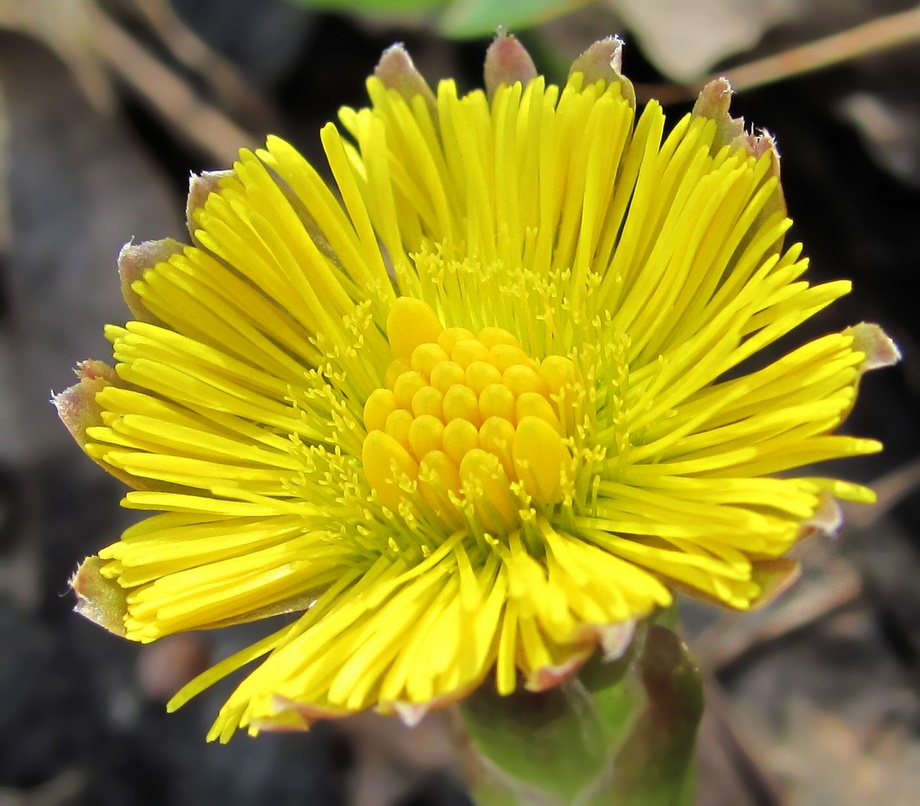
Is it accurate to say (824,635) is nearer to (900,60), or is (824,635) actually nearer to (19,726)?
(900,60)

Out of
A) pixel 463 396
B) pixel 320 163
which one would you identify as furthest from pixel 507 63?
pixel 320 163

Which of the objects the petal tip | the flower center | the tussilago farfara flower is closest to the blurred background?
the petal tip

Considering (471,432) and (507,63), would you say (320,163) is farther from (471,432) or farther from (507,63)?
(471,432)

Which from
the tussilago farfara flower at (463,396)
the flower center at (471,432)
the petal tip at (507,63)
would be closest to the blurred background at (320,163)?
the petal tip at (507,63)

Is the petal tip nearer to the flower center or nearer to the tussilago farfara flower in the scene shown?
the tussilago farfara flower

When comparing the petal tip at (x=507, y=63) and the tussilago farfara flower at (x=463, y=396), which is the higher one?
the petal tip at (x=507, y=63)

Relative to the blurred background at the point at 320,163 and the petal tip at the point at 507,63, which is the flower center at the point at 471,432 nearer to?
the petal tip at the point at 507,63

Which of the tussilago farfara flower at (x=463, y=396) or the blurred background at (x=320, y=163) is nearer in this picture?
the tussilago farfara flower at (x=463, y=396)
